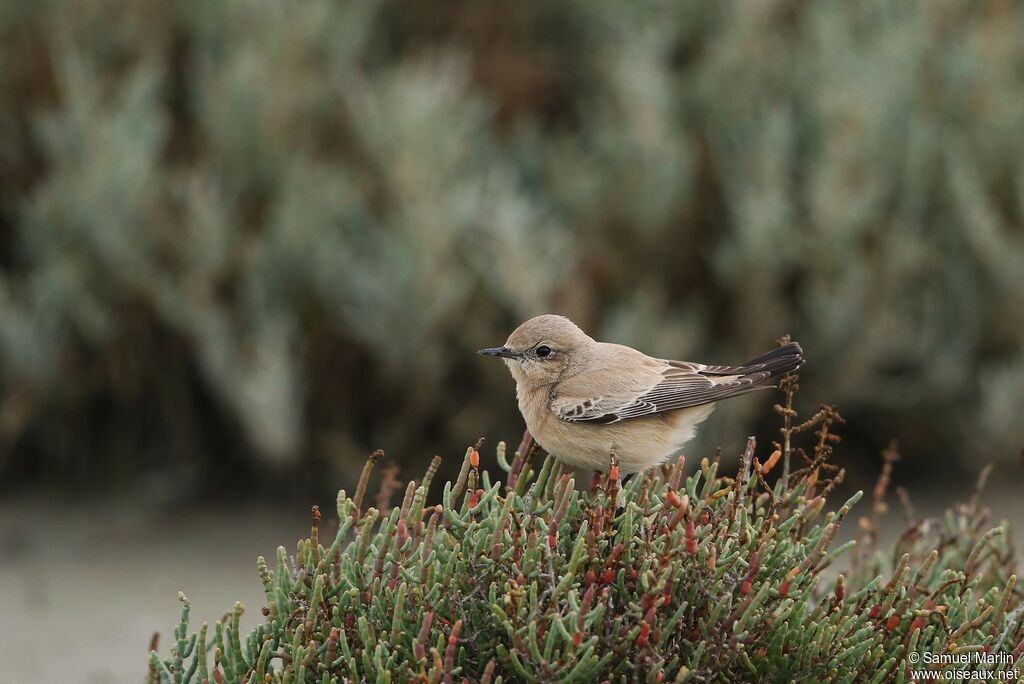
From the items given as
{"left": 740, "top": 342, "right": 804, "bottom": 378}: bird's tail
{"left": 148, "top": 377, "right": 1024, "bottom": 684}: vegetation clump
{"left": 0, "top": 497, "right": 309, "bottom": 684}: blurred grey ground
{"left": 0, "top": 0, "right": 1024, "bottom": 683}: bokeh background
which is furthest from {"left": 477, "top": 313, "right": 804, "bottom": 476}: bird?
{"left": 0, "top": 497, "right": 309, "bottom": 684}: blurred grey ground

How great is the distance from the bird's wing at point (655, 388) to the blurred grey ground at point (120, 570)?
2.85 m

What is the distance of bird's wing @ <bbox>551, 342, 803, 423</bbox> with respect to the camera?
372 centimetres

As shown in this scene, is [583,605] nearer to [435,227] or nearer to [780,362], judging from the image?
[780,362]

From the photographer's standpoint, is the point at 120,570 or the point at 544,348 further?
the point at 120,570

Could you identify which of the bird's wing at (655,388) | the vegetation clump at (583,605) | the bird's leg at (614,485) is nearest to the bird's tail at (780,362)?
the bird's wing at (655,388)

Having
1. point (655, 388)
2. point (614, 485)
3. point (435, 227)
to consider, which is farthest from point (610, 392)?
point (435, 227)

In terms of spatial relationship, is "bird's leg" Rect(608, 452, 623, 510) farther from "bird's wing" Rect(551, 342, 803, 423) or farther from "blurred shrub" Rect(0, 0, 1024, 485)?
"blurred shrub" Rect(0, 0, 1024, 485)

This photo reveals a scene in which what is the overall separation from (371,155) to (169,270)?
3.95 ft

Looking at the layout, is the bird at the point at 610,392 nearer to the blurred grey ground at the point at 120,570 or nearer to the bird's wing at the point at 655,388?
the bird's wing at the point at 655,388

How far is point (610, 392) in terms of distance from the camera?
3.80 metres

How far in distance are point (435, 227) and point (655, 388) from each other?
2801 mm

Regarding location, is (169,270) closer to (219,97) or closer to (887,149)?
(219,97)

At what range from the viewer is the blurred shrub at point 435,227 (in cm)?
662

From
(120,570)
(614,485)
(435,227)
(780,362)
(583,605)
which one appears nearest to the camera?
(583,605)
